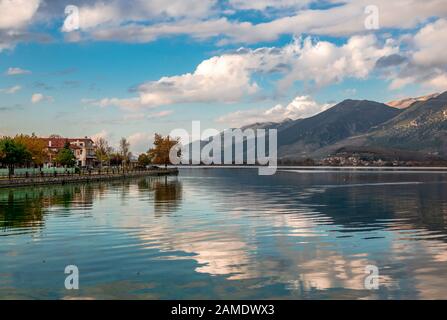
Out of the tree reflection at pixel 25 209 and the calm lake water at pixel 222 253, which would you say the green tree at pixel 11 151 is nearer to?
the tree reflection at pixel 25 209

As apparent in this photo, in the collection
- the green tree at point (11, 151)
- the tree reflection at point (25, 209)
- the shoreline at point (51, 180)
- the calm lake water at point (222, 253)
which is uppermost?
the green tree at point (11, 151)

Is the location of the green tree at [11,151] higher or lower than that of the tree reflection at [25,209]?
higher

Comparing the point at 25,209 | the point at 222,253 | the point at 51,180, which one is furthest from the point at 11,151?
the point at 222,253

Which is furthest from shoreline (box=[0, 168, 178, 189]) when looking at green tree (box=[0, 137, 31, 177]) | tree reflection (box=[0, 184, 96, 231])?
tree reflection (box=[0, 184, 96, 231])

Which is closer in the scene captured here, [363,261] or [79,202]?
[363,261]

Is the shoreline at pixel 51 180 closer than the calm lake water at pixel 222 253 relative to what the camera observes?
No

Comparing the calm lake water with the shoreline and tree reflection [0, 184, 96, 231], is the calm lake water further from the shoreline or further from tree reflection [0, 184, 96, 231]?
the shoreline

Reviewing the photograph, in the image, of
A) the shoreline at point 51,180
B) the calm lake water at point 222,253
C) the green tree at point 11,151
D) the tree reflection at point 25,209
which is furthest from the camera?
the green tree at point 11,151

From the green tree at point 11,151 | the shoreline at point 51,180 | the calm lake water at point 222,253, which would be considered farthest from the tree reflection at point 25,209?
the green tree at point 11,151
